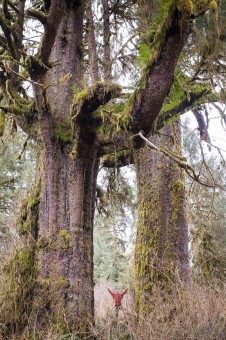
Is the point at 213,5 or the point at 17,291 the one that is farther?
the point at 17,291

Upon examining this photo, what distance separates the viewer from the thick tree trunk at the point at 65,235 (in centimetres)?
428

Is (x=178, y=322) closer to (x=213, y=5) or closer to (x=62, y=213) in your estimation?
(x=62, y=213)

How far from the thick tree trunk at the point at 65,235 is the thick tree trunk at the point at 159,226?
1.81 metres

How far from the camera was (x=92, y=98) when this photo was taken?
167 inches

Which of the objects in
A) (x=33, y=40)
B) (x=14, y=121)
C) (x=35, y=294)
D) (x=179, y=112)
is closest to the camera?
Answer: (x=35, y=294)

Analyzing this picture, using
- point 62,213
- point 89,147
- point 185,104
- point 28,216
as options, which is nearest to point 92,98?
point 89,147

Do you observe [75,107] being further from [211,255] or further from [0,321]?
[211,255]

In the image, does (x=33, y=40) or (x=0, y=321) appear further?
(x=33, y=40)

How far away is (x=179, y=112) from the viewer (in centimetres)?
487

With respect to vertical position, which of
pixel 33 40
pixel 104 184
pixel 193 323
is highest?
pixel 33 40

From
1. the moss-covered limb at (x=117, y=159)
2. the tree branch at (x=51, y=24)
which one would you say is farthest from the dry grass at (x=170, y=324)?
the tree branch at (x=51, y=24)

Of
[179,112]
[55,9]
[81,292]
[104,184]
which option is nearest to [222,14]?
[179,112]

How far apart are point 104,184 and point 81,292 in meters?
3.31

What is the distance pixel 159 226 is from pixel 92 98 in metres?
3.30
